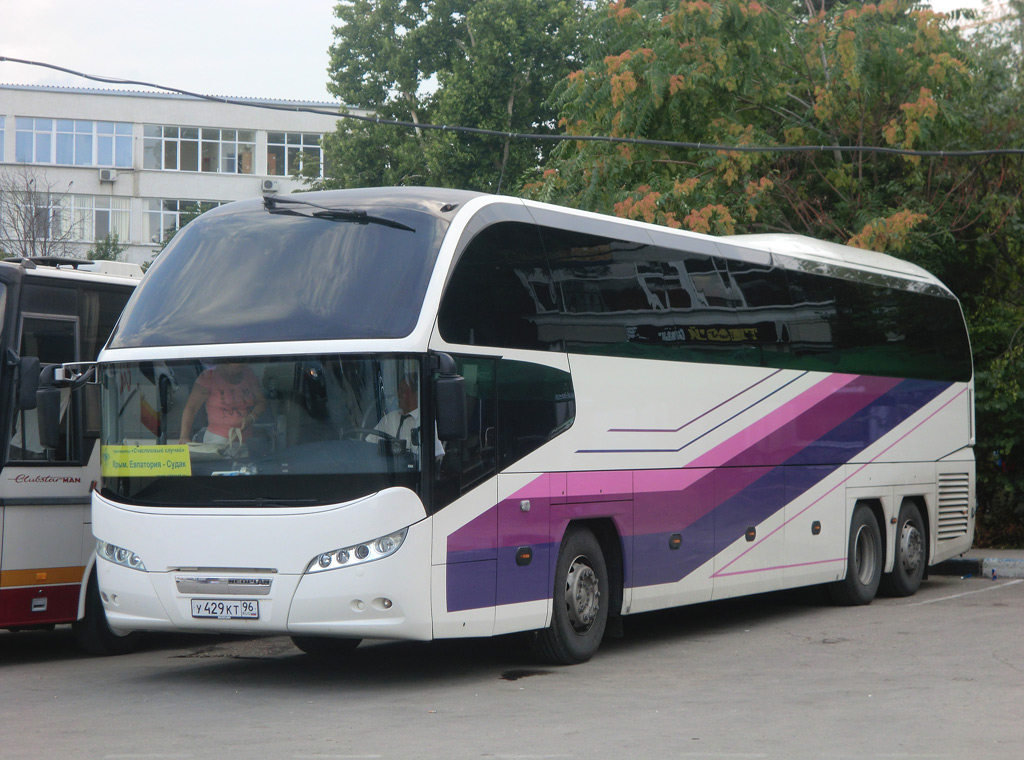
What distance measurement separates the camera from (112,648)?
11.7 meters

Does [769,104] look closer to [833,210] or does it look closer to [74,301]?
[833,210]

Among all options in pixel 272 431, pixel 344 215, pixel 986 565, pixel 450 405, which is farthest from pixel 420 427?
pixel 986 565

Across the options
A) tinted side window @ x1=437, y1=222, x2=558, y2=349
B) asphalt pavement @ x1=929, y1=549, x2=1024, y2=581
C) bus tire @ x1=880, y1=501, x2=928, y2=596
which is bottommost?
asphalt pavement @ x1=929, y1=549, x2=1024, y2=581

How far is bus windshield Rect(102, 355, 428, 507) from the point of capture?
8766 millimetres

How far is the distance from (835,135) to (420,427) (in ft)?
43.9

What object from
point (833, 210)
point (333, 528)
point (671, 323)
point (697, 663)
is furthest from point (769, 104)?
point (333, 528)

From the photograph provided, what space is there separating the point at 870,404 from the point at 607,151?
294 inches

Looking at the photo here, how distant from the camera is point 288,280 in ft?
30.5

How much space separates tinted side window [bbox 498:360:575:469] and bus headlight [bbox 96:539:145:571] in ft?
8.42

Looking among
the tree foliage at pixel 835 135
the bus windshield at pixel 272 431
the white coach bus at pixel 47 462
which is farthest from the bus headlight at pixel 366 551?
the tree foliage at pixel 835 135

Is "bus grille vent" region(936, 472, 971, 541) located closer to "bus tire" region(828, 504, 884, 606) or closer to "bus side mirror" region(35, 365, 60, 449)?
Answer: "bus tire" region(828, 504, 884, 606)

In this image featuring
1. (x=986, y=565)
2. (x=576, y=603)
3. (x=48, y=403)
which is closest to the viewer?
(x=48, y=403)

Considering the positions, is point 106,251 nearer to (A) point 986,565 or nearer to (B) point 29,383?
(A) point 986,565

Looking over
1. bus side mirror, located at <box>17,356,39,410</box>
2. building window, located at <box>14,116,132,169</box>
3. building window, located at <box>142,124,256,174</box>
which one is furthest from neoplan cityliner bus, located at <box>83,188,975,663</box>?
building window, located at <box>142,124,256,174</box>
